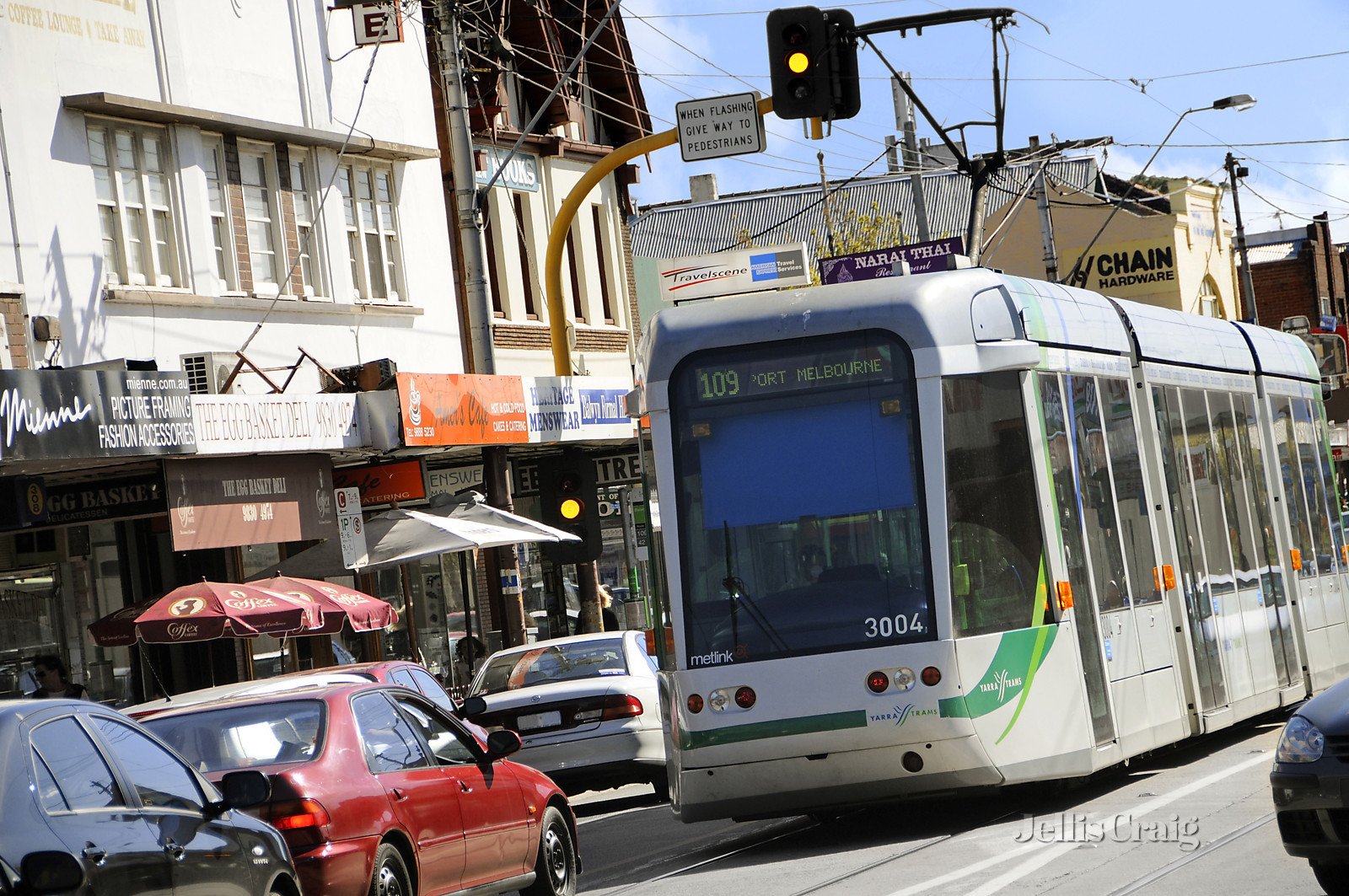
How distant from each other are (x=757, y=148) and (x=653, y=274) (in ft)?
124

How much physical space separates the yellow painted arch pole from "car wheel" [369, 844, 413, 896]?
30.6ft

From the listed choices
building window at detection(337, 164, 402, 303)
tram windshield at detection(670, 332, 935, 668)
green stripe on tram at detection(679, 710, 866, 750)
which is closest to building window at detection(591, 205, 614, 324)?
building window at detection(337, 164, 402, 303)

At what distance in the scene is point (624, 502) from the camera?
114 feet

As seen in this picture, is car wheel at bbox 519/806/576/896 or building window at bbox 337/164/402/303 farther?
building window at bbox 337/164/402/303

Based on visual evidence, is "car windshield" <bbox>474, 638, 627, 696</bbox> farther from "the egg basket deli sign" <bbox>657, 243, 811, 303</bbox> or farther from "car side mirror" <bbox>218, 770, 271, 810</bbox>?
"car side mirror" <bbox>218, 770, 271, 810</bbox>

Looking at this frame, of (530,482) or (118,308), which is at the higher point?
(118,308)

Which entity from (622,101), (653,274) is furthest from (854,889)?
(653,274)

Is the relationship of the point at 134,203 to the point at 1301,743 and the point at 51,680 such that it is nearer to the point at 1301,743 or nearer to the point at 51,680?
the point at 51,680

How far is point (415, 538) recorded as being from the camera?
20078 mm

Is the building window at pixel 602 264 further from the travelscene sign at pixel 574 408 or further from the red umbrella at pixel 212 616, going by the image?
the red umbrella at pixel 212 616

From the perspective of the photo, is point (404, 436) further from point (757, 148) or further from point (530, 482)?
point (530, 482)

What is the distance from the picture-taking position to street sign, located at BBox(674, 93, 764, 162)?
63.3 ft

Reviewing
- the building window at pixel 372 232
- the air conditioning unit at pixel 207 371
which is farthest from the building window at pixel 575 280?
the air conditioning unit at pixel 207 371

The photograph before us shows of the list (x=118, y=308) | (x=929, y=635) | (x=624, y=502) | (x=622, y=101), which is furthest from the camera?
(x=624, y=502)
